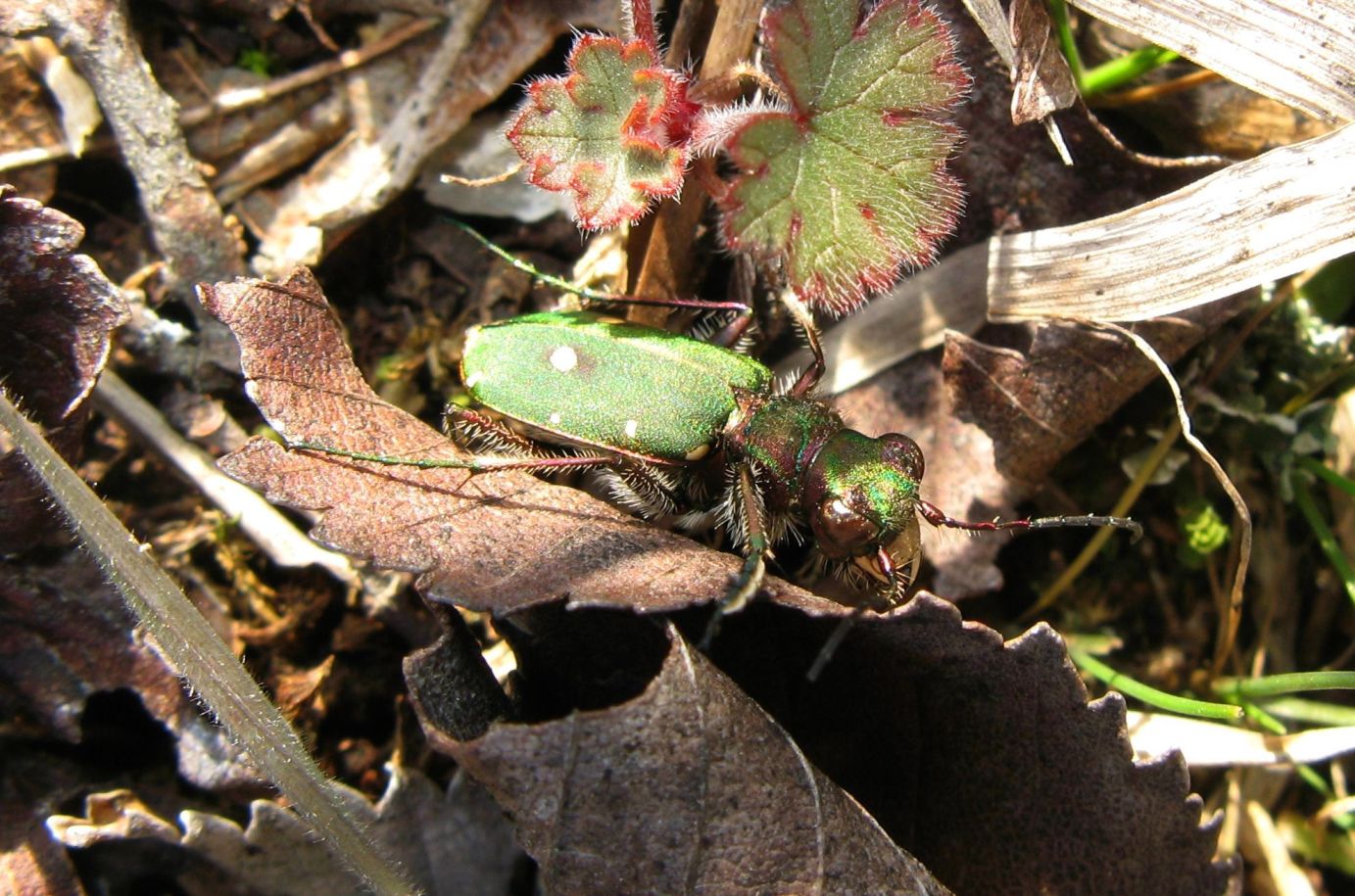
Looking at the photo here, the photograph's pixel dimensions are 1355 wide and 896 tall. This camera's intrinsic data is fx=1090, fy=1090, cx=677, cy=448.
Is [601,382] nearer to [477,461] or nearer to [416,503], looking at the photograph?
[477,461]

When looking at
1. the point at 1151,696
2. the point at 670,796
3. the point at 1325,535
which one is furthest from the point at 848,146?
the point at 1325,535

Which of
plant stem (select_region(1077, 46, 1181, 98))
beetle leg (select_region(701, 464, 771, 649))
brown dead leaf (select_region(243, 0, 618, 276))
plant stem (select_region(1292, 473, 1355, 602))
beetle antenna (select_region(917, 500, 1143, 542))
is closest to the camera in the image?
beetle leg (select_region(701, 464, 771, 649))

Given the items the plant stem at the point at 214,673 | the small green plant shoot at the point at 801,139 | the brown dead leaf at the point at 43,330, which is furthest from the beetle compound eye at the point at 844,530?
the brown dead leaf at the point at 43,330

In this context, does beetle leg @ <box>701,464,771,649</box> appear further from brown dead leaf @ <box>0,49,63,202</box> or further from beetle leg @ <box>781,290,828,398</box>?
brown dead leaf @ <box>0,49,63,202</box>

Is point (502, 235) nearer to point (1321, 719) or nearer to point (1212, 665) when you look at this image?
point (1212, 665)

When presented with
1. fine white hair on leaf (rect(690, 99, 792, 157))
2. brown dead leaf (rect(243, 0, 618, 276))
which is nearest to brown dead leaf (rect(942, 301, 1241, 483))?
fine white hair on leaf (rect(690, 99, 792, 157))

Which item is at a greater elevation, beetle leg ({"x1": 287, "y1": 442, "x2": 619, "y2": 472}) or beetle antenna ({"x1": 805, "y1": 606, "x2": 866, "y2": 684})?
beetle leg ({"x1": 287, "y1": 442, "x2": 619, "y2": 472})

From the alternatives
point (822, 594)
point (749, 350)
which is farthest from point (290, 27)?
point (822, 594)
